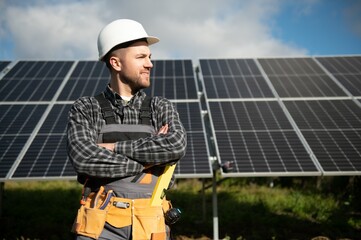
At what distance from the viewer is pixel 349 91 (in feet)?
28.9

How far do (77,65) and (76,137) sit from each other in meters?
9.26

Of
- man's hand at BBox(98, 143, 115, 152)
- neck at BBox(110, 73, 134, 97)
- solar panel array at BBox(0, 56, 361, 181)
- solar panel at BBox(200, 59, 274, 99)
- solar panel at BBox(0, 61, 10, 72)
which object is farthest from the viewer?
solar panel at BBox(0, 61, 10, 72)

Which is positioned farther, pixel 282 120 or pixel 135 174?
pixel 282 120

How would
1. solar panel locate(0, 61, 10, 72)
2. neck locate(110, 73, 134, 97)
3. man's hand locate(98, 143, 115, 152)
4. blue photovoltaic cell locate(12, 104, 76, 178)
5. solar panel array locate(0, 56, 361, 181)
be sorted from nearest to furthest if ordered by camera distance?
man's hand locate(98, 143, 115, 152) → neck locate(110, 73, 134, 97) → blue photovoltaic cell locate(12, 104, 76, 178) → solar panel array locate(0, 56, 361, 181) → solar panel locate(0, 61, 10, 72)

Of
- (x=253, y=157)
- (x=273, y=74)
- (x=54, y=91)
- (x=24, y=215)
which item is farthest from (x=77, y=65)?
(x=253, y=157)

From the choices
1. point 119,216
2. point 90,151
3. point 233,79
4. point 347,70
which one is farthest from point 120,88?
point 347,70

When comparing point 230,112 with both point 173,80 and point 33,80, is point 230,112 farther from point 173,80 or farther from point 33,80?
point 33,80

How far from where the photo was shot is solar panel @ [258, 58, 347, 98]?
8789 millimetres

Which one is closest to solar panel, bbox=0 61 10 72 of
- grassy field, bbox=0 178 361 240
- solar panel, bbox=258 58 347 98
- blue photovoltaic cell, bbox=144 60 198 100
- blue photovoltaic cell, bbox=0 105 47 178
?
Result: blue photovoltaic cell, bbox=0 105 47 178

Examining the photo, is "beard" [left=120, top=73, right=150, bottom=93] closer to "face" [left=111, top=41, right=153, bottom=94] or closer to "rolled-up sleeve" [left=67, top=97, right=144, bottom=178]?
"face" [left=111, top=41, right=153, bottom=94]

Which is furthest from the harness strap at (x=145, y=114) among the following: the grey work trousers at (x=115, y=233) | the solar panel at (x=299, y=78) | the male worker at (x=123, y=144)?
the solar panel at (x=299, y=78)

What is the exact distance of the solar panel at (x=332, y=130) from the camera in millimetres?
6289

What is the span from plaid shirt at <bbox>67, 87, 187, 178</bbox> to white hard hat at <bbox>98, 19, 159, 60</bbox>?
0.36 meters

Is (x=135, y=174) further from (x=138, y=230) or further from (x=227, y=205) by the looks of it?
(x=227, y=205)
